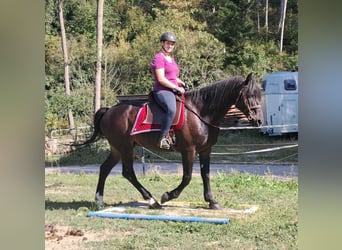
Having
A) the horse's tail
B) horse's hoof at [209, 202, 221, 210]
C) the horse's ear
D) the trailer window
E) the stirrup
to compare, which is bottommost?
horse's hoof at [209, 202, 221, 210]

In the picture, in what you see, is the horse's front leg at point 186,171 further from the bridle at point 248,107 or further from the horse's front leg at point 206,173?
the bridle at point 248,107

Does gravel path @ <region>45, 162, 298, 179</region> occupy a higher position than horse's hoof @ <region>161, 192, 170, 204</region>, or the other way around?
gravel path @ <region>45, 162, 298, 179</region>

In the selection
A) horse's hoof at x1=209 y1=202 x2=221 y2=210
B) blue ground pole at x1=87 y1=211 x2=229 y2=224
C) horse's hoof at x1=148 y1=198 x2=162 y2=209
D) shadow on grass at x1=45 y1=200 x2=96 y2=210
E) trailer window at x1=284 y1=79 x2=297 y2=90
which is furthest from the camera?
shadow on grass at x1=45 y1=200 x2=96 y2=210

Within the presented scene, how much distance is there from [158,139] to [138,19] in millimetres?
873

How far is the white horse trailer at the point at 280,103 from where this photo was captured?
134 inches

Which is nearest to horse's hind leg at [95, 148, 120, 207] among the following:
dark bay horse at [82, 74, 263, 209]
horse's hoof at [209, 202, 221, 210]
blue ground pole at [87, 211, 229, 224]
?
dark bay horse at [82, 74, 263, 209]

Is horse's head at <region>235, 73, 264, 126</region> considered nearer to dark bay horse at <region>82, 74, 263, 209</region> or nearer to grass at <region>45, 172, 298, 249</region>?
dark bay horse at <region>82, 74, 263, 209</region>

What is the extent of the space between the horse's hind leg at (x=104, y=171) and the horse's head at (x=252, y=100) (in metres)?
0.99

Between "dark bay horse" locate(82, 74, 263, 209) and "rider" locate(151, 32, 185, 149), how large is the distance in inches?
4.2

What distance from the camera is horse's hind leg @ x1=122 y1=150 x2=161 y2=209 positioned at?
12.3ft

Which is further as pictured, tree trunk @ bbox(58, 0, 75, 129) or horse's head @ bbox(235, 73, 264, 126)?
tree trunk @ bbox(58, 0, 75, 129)
